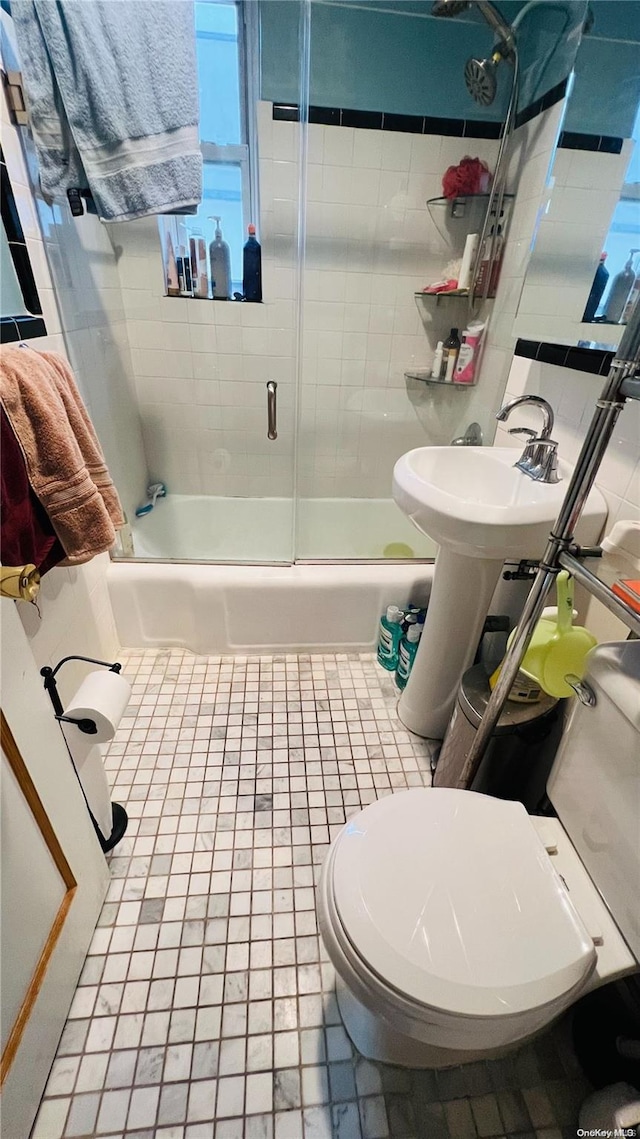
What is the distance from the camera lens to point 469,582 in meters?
1.23

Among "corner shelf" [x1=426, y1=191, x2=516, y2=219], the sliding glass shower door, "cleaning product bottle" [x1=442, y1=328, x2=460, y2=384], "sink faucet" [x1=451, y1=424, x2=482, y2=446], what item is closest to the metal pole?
the sliding glass shower door

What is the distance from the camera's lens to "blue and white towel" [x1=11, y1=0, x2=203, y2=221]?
Result: 1.07 meters

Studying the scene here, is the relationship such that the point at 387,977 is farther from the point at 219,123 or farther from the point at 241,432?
the point at 219,123

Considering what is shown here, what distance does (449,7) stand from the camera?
4.65ft

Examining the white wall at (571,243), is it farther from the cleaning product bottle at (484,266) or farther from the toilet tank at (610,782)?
the toilet tank at (610,782)

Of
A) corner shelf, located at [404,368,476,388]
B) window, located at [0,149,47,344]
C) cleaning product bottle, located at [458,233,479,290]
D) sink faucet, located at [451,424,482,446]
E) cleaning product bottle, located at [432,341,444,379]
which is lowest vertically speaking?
sink faucet, located at [451,424,482,446]

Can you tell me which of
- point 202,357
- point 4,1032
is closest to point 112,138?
point 202,357

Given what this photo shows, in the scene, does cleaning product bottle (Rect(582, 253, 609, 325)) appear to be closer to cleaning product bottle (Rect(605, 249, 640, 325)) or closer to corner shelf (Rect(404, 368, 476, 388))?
cleaning product bottle (Rect(605, 249, 640, 325))

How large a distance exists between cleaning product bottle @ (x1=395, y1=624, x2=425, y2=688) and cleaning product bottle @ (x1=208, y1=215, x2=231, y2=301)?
5.24 ft

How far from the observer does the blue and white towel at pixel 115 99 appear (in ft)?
3.51

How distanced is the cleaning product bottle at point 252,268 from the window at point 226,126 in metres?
0.02

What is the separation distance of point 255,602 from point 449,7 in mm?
2006

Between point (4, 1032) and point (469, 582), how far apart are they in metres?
1.22

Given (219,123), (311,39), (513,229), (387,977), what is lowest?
(387,977)
